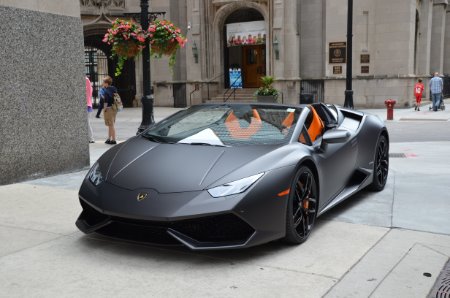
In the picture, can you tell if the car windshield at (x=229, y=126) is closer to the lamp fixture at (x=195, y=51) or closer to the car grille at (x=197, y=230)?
the car grille at (x=197, y=230)

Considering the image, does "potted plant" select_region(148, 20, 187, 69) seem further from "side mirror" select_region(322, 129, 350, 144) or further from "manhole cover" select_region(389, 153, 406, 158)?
"side mirror" select_region(322, 129, 350, 144)

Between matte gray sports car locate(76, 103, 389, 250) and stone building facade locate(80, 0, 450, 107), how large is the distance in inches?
857

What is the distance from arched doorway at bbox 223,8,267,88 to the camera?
29781 millimetres

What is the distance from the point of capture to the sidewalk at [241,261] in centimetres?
370

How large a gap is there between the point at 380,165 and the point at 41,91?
17.1ft

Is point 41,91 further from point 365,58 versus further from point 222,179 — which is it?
point 365,58

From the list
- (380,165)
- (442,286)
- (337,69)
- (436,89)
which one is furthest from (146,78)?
(337,69)

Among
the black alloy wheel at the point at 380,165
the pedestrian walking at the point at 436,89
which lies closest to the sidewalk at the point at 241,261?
the black alloy wheel at the point at 380,165

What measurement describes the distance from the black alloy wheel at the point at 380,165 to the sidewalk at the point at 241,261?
0.73 meters

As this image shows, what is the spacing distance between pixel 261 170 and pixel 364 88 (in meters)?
23.5

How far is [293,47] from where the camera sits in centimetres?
2762

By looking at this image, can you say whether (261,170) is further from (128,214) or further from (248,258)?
(128,214)

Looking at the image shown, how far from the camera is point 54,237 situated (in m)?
4.93

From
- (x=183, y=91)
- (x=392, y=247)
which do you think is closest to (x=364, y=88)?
(x=183, y=91)
